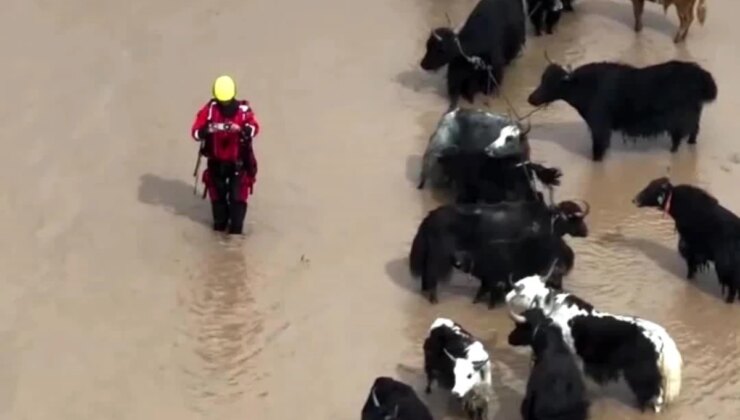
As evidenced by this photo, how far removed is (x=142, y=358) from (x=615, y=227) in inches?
102

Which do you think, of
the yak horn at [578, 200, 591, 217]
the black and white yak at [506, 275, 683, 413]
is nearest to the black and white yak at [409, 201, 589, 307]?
the yak horn at [578, 200, 591, 217]

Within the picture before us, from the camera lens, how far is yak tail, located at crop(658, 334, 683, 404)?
20.8 ft

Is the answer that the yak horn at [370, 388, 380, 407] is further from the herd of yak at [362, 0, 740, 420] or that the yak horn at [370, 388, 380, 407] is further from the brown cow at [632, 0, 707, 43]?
the brown cow at [632, 0, 707, 43]

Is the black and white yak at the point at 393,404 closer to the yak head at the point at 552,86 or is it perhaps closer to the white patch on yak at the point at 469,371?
the white patch on yak at the point at 469,371

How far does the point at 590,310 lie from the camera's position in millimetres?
6598

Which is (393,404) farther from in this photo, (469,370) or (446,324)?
(446,324)

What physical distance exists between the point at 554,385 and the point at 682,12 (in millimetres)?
4368

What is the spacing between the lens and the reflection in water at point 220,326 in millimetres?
6555

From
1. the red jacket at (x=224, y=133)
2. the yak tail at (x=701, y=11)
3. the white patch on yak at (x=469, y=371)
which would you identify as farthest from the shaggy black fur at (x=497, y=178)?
the yak tail at (x=701, y=11)

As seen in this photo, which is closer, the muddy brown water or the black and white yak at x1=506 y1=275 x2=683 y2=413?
the black and white yak at x1=506 y1=275 x2=683 y2=413

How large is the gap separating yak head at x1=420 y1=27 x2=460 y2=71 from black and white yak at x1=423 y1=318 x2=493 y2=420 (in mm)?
2941

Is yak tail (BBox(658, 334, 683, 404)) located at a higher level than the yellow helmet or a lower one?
lower


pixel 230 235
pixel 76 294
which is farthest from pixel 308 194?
pixel 76 294

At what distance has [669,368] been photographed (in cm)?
633
